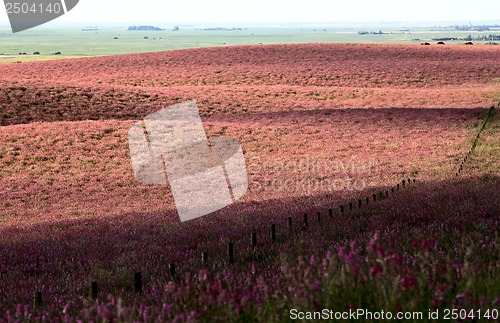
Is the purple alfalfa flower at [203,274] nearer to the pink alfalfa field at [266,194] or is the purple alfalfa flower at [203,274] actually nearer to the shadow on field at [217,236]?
the pink alfalfa field at [266,194]

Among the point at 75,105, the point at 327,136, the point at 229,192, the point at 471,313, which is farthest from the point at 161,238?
the point at 75,105

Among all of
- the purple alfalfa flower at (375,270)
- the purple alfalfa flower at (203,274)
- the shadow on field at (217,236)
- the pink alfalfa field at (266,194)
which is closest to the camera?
the purple alfalfa flower at (375,270)

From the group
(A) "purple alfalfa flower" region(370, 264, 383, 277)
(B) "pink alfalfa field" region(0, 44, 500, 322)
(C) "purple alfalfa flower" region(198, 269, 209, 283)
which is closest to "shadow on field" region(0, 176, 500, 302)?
(B) "pink alfalfa field" region(0, 44, 500, 322)

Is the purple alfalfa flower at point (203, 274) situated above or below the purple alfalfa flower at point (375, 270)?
below

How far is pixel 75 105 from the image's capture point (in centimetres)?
4653

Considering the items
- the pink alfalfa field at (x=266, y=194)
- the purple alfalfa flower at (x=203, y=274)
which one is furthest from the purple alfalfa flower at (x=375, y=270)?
the purple alfalfa flower at (x=203, y=274)

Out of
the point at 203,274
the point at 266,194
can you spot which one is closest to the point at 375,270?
the point at 203,274

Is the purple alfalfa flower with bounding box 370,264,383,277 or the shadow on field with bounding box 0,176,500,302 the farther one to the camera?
the shadow on field with bounding box 0,176,500,302

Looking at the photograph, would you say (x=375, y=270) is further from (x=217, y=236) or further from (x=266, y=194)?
(x=266, y=194)

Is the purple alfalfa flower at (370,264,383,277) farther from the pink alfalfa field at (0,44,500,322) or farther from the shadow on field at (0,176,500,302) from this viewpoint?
the shadow on field at (0,176,500,302)

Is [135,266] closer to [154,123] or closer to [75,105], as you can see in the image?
[154,123]

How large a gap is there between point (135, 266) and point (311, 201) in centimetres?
914

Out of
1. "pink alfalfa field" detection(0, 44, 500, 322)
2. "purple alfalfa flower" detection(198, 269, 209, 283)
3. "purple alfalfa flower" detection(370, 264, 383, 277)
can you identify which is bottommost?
"pink alfalfa field" detection(0, 44, 500, 322)

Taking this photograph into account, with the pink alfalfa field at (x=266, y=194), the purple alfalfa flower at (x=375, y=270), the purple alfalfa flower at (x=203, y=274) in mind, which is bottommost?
the pink alfalfa field at (x=266, y=194)
